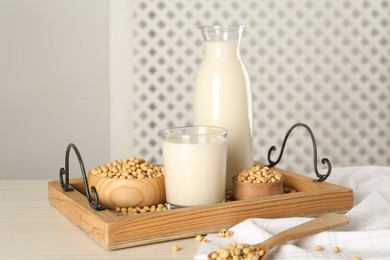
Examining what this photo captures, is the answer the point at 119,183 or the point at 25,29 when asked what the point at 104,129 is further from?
the point at 119,183

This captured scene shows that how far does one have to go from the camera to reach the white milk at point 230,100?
1539 millimetres

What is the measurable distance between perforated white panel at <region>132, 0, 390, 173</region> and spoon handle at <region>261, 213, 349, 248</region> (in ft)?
8.93

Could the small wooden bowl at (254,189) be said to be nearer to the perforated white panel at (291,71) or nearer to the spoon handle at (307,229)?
the spoon handle at (307,229)

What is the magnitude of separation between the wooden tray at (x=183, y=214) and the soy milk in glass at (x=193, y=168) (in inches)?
2.1

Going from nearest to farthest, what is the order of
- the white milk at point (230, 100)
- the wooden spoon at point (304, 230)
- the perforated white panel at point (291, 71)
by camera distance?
1. the wooden spoon at point (304, 230)
2. the white milk at point (230, 100)
3. the perforated white panel at point (291, 71)

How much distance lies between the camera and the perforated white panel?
12.8 feet

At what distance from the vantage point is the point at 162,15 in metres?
3.91

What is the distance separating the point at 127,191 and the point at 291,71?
2747 mm

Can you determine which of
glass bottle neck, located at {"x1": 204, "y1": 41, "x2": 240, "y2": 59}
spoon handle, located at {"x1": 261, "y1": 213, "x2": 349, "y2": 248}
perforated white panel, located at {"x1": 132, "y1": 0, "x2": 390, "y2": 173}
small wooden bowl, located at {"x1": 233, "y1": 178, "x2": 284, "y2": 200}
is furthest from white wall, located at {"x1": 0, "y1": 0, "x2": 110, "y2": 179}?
spoon handle, located at {"x1": 261, "y1": 213, "x2": 349, "y2": 248}

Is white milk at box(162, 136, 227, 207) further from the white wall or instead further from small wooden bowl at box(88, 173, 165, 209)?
the white wall

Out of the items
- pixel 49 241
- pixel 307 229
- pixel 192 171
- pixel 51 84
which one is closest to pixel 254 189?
pixel 192 171

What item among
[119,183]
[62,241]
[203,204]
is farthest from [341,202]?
[62,241]

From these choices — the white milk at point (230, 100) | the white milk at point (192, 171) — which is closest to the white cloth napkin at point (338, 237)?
the white milk at point (192, 171)

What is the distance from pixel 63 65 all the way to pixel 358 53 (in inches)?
61.1
